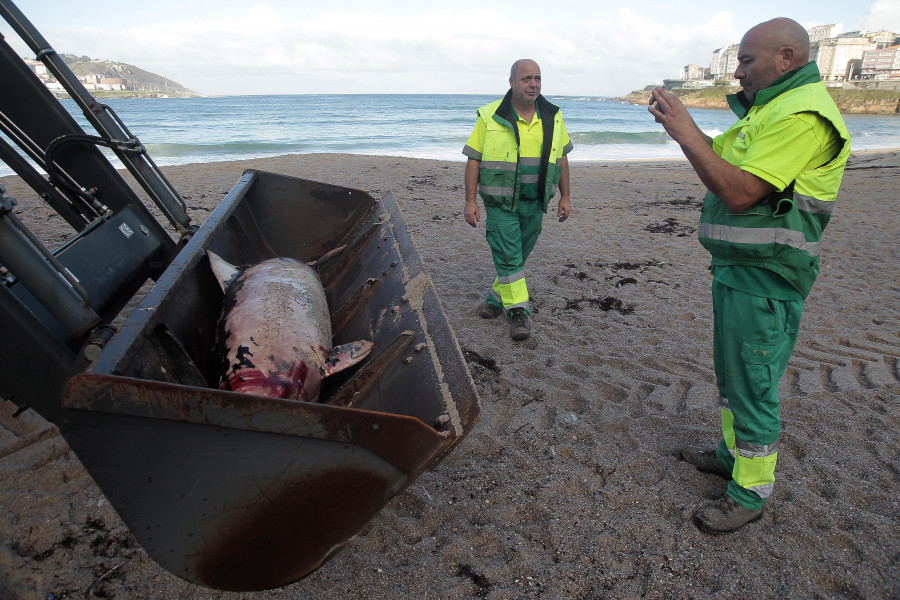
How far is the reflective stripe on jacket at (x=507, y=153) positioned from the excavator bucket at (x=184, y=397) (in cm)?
130

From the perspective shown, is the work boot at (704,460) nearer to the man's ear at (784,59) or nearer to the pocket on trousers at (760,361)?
the pocket on trousers at (760,361)

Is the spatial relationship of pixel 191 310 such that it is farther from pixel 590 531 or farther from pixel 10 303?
pixel 590 531

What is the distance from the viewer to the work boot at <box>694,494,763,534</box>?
7.16 feet

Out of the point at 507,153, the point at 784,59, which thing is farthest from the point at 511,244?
the point at 784,59

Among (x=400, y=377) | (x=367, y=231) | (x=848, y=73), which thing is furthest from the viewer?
(x=848, y=73)

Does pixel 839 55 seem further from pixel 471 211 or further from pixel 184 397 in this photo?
pixel 184 397

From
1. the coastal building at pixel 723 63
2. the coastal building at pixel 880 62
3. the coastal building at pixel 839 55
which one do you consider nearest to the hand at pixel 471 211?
the coastal building at pixel 880 62

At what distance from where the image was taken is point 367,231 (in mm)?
3820

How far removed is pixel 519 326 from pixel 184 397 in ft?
9.29

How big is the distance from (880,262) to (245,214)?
6255mm

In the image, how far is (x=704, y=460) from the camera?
258 centimetres

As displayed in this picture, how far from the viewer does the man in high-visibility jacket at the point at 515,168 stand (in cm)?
382

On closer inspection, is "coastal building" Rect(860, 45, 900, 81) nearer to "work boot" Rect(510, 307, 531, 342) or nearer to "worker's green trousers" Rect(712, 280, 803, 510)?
"work boot" Rect(510, 307, 531, 342)

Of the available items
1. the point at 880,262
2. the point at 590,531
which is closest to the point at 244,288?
the point at 590,531
